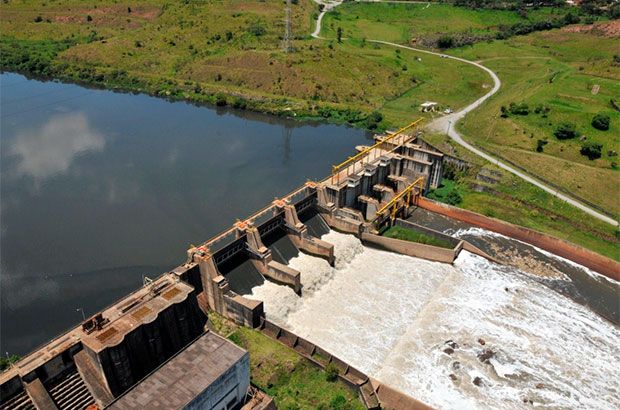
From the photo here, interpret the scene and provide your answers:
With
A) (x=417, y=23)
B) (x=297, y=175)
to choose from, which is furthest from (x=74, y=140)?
(x=417, y=23)

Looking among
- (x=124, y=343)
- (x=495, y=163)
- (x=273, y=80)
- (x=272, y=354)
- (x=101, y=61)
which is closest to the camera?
(x=124, y=343)

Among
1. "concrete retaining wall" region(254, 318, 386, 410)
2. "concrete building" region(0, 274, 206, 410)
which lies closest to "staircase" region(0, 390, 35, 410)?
"concrete building" region(0, 274, 206, 410)

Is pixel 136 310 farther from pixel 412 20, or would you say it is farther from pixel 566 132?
pixel 412 20

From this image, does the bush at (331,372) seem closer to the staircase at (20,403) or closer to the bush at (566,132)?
the staircase at (20,403)

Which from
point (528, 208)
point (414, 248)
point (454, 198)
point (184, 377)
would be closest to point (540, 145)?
point (528, 208)

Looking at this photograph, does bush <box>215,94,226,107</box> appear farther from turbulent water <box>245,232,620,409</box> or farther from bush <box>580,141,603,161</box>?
bush <box>580,141,603,161</box>

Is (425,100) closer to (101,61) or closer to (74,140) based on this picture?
(74,140)
